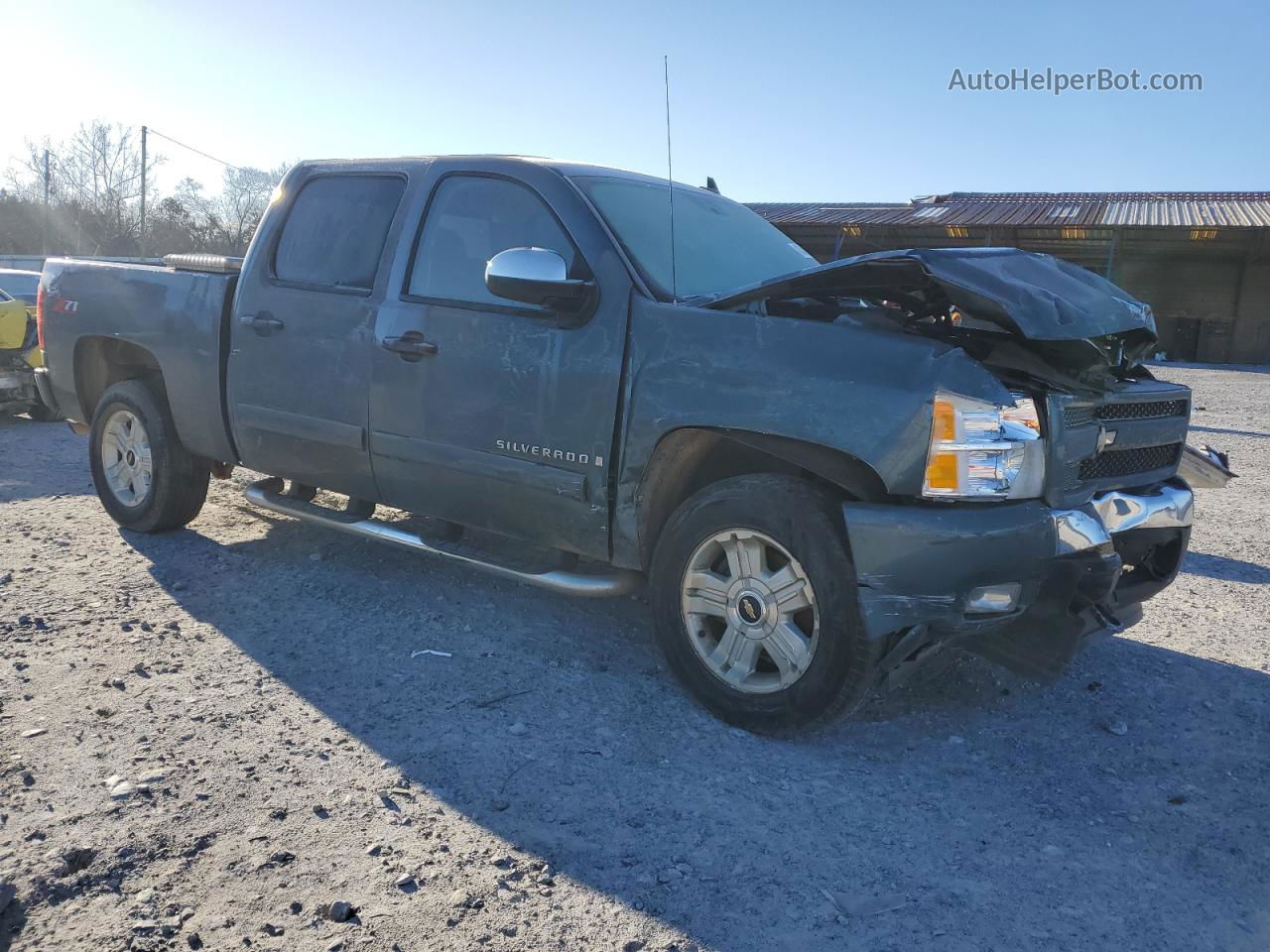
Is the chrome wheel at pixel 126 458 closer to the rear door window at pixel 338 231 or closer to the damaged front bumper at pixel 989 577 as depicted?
the rear door window at pixel 338 231

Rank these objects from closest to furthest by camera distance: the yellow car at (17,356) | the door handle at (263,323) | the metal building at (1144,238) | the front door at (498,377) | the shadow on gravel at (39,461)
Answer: the front door at (498,377), the door handle at (263,323), the shadow on gravel at (39,461), the yellow car at (17,356), the metal building at (1144,238)

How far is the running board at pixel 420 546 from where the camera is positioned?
12.6 feet

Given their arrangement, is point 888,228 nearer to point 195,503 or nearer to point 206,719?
point 195,503

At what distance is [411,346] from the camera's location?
4191 mm

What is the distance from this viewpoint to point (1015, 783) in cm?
318

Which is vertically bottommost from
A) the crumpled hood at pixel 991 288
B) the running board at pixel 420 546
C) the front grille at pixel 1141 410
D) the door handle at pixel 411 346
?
the running board at pixel 420 546

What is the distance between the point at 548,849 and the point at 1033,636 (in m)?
1.70

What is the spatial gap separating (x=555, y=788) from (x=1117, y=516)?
6.69 ft

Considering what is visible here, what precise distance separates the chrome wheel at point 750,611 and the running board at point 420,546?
410mm

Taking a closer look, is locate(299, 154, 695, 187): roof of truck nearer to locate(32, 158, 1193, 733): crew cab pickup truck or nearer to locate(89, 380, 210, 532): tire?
locate(32, 158, 1193, 733): crew cab pickup truck

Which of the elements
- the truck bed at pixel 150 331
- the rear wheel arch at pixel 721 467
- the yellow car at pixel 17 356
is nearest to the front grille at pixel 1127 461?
the rear wheel arch at pixel 721 467

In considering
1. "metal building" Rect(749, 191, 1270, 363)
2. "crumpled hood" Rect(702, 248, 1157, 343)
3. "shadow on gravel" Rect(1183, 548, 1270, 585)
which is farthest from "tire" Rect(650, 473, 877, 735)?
"metal building" Rect(749, 191, 1270, 363)

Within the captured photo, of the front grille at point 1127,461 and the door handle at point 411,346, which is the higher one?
the door handle at point 411,346

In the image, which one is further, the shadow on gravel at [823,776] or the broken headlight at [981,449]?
the broken headlight at [981,449]
